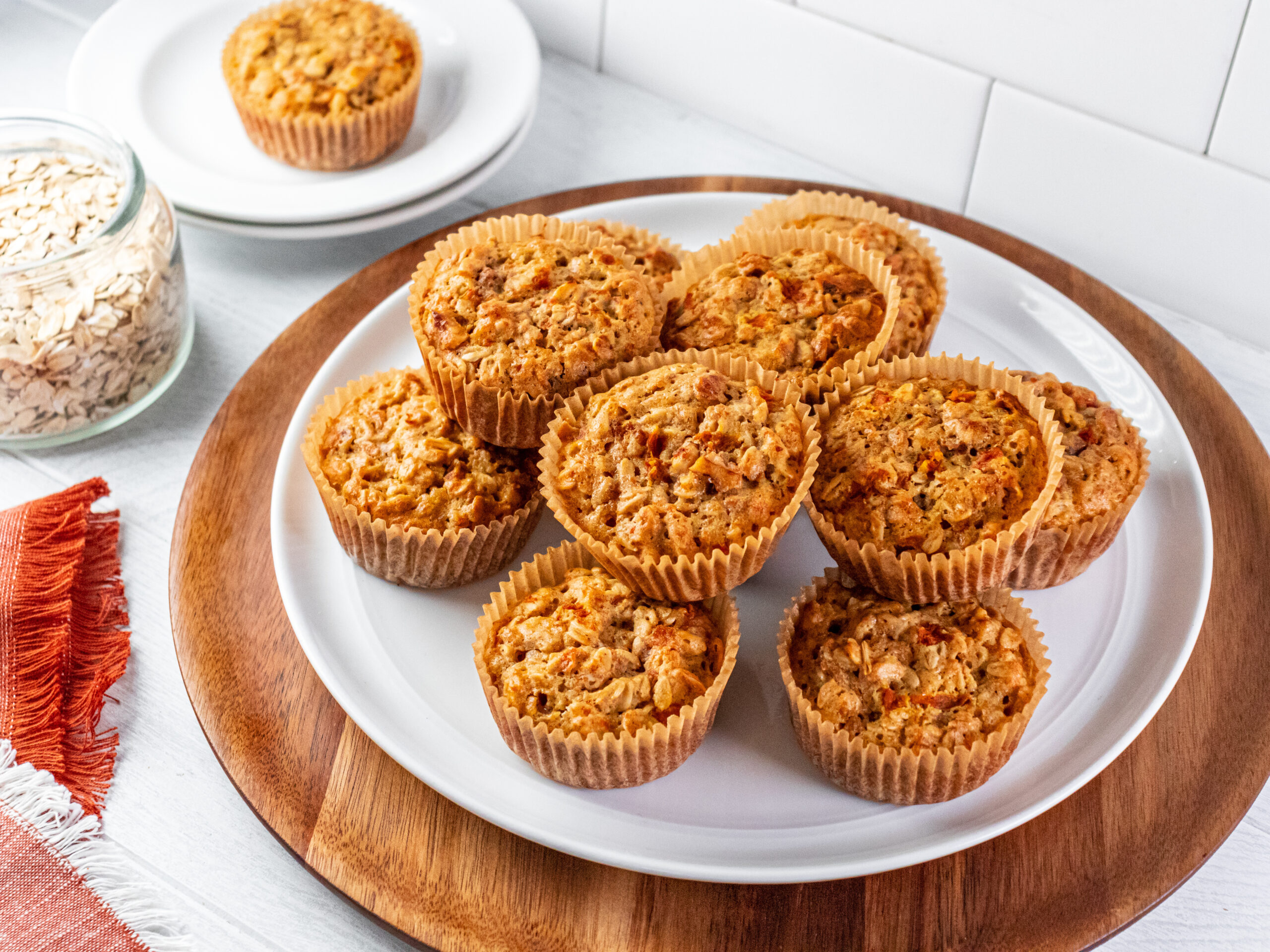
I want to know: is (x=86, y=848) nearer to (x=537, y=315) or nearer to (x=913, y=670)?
(x=537, y=315)

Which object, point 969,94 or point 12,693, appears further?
point 969,94

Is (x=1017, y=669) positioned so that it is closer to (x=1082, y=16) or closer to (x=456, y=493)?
(x=456, y=493)

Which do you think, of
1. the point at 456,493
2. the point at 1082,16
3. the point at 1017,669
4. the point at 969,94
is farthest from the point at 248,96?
the point at 1017,669

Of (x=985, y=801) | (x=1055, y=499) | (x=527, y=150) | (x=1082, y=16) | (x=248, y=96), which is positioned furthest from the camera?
(x=527, y=150)

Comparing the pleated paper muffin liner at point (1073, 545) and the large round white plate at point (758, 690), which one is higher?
the pleated paper muffin liner at point (1073, 545)

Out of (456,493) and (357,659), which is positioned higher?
(456,493)

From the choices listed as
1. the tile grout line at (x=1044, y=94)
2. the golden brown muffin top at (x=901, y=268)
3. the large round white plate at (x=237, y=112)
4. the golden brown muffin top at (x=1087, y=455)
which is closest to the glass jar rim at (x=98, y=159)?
the large round white plate at (x=237, y=112)

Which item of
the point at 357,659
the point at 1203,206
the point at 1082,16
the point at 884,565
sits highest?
the point at 1082,16

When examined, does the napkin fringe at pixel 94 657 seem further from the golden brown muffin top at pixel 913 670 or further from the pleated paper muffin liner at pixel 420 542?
the golden brown muffin top at pixel 913 670
